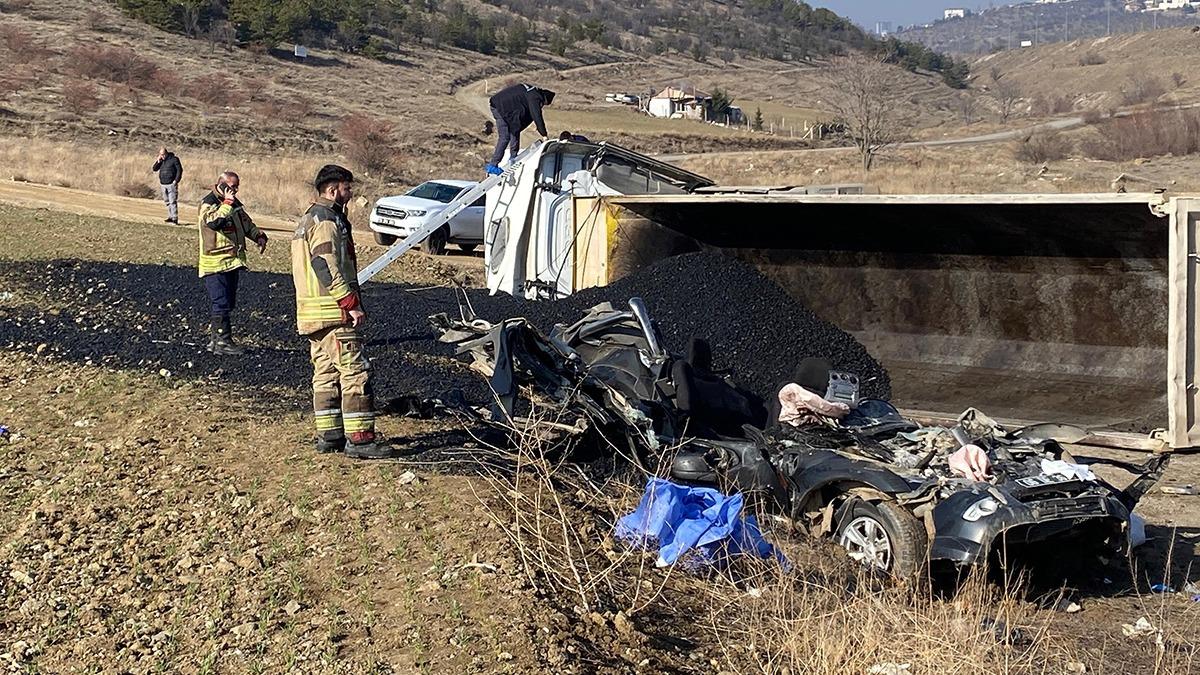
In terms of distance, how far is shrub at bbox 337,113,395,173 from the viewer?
139 ft

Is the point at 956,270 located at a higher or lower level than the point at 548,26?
lower

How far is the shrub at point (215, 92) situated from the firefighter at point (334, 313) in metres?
50.0

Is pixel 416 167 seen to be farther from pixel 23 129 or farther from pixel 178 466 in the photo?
pixel 178 466

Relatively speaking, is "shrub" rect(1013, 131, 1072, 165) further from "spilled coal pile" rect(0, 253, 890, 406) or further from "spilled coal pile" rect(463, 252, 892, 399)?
"spilled coal pile" rect(0, 253, 890, 406)

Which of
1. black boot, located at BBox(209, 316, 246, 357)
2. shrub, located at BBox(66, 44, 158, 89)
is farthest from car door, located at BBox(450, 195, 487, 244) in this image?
shrub, located at BBox(66, 44, 158, 89)

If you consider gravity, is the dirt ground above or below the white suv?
below

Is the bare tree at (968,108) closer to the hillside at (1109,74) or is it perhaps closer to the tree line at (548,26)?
the hillside at (1109,74)

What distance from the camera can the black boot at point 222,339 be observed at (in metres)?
10.8

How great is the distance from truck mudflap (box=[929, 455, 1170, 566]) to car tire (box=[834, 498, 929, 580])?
0.09 metres

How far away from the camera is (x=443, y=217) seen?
1407cm

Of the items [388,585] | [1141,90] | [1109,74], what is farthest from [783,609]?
[1109,74]

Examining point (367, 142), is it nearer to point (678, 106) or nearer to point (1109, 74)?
point (678, 106)

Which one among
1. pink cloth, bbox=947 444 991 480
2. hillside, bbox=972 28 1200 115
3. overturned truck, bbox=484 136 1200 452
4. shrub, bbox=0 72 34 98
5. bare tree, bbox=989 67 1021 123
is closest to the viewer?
pink cloth, bbox=947 444 991 480

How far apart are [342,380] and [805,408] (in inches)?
111
